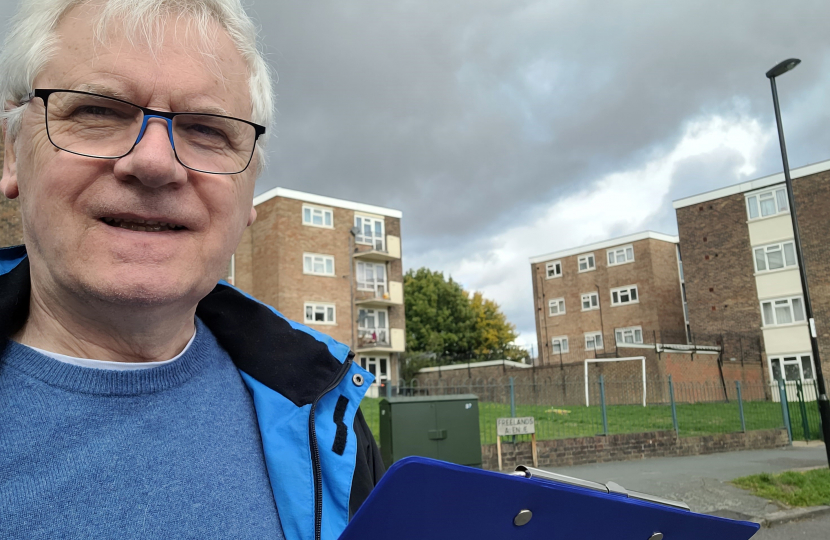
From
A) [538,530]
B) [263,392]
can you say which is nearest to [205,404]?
[263,392]

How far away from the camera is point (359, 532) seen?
833 millimetres

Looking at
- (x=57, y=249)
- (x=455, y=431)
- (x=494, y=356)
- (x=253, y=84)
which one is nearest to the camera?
(x=57, y=249)

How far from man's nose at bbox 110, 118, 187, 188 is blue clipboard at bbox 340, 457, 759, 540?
878mm

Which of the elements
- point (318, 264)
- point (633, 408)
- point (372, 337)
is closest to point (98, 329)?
point (633, 408)

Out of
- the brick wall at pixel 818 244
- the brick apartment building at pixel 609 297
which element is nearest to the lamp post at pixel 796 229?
the brick wall at pixel 818 244

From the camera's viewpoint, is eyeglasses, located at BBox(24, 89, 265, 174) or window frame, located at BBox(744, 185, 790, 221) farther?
window frame, located at BBox(744, 185, 790, 221)

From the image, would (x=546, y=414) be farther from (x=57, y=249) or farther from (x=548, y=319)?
(x=548, y=319)

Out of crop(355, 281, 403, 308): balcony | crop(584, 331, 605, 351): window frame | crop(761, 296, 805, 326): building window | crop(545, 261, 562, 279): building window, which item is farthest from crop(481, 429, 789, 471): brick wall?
crop(545, 261, 562, 279): building window

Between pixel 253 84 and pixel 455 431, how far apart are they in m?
7.36

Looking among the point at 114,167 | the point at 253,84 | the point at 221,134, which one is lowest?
the point at 114,167

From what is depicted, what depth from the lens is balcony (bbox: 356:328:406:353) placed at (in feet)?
121

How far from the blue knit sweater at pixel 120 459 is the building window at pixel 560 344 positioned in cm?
4831

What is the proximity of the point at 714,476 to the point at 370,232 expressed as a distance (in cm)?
2844

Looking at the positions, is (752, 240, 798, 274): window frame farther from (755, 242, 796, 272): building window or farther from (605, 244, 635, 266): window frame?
(605, 244, 635, 266): window frame
